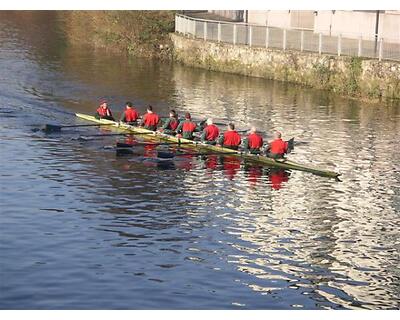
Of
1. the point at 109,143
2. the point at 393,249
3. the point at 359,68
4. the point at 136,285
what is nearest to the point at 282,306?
the point at 136,285

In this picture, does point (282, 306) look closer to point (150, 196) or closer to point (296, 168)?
point (150, 196)

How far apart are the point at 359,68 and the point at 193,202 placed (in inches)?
1009

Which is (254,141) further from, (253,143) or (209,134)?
(209,134)

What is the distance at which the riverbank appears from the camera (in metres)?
57.5

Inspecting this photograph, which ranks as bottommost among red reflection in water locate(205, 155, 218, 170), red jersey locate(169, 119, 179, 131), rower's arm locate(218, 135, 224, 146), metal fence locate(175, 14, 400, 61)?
red reflection in water locate(205, 155, 218, 170)

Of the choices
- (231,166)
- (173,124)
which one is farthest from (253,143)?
(173,124)

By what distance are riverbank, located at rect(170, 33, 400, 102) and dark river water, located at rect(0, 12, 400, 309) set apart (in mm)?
1907

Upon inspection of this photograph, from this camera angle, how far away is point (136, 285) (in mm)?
26906

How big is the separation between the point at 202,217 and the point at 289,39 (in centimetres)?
3430

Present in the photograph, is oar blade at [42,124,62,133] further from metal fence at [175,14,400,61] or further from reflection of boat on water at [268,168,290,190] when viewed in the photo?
metal fence at [175,14,400,61]

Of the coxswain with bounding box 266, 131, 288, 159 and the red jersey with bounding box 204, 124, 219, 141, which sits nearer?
the coxswain with bounding box 266, 131, 288, 159

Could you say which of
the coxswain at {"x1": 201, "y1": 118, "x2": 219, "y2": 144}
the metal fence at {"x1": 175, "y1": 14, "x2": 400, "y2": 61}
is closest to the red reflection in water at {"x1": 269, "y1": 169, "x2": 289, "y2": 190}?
the coxswain at {"x1": 201, "y1": 118, "x2": 219, "y2": 144}

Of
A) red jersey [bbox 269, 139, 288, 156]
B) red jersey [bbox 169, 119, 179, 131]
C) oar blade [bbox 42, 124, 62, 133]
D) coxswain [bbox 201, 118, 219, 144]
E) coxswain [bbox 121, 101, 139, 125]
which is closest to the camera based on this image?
red jersey [bbox 269, 139, 288, 156]

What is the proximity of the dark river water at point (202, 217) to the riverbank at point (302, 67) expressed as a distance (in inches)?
75.1
